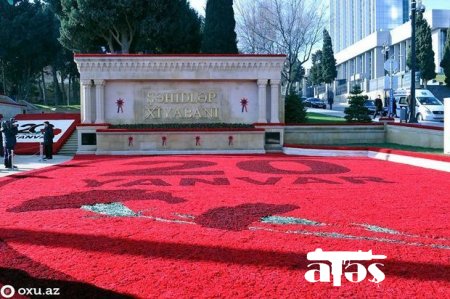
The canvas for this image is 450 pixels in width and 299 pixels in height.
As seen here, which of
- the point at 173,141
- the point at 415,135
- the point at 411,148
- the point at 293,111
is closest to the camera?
the point at 411,148

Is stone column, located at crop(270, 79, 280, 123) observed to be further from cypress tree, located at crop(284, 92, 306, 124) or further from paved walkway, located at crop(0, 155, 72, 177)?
paved walkway, located at crop(0, 155, 72, 177)

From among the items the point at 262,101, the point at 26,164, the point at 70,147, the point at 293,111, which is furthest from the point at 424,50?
the point at 26,164

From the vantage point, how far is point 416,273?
4961mm

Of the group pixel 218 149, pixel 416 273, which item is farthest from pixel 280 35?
pixel 416 273

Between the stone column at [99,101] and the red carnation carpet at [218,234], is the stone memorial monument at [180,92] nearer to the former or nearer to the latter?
the stone column at [99,101]

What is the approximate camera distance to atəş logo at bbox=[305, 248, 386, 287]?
483 cm

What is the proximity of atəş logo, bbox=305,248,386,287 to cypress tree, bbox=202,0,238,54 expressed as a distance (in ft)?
91.4

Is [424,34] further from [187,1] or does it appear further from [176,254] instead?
[176,254]

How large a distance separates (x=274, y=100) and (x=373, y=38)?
61151mm

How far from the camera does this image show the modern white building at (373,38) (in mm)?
71062

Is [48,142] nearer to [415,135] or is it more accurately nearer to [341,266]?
[415,135]
